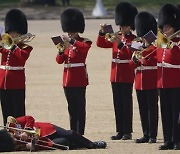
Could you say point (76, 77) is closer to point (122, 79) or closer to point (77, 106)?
point (77, 106)

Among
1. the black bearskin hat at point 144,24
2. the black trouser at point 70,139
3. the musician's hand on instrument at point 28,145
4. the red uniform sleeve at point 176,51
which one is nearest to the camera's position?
the musician's hand on instrument at point 28,145

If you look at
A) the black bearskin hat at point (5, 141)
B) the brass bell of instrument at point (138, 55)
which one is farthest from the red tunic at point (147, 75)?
the black bearskin hat at point (5, 141)

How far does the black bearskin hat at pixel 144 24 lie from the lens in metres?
11.3

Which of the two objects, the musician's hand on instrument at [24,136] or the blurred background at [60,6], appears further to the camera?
the blurred background at [60,6]

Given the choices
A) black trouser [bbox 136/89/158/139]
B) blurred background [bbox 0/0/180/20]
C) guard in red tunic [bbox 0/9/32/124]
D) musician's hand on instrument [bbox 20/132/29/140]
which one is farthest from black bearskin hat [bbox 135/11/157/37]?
blurred background [bbox 0/0/180/20]

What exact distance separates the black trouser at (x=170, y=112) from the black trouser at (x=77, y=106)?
3.97ft

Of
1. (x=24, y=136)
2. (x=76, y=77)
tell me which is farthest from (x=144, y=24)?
(x=24, y=136)

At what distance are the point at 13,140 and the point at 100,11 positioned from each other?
20.7 m

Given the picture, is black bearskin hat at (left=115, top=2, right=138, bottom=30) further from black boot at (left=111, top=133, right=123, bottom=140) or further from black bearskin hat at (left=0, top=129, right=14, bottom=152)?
black bearskin hat at (left=0, top=129, right=14, bottom=152)

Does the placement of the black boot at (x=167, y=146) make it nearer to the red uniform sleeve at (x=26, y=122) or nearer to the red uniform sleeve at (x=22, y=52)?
the red uniform sleeve at (x=26, y=122)

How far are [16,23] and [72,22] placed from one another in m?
0.67

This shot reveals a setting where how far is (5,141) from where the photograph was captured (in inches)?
388

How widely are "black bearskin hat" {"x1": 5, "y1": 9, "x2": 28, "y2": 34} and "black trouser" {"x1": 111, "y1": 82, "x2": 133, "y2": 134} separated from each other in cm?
128

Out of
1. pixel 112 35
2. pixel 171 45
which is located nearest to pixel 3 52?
pixel 112 35
